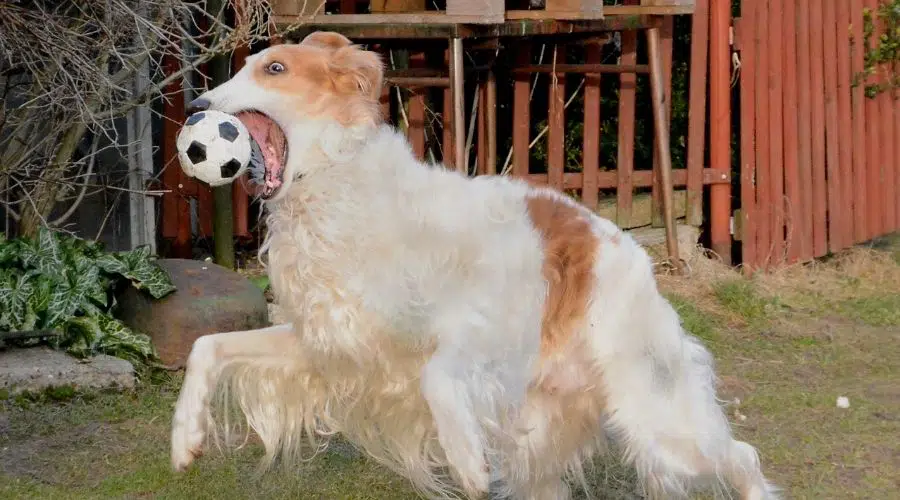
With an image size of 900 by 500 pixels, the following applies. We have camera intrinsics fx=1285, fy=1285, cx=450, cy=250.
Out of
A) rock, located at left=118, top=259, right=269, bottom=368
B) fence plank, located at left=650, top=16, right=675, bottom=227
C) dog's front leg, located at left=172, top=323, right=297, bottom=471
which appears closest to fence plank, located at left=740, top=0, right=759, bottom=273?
fence plank, located at left=650, top=16, right=675, bottom=227

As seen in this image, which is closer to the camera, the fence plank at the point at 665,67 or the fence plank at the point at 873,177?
the fence plank at the point at 665,67

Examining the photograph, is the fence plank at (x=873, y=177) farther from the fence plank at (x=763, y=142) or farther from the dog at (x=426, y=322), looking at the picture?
the dog at (x=426, y=322)

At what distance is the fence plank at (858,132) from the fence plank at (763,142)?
3.31ft

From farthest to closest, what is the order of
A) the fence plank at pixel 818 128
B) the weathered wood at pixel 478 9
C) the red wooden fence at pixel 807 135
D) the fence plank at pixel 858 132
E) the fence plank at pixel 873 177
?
the fence plank at pixel 873 177 → the fence plank at pixel 858 132 → the fence plank at pixel 818 128 → the red wooden fence at pixel 807 135 → the weathered wood at pixel 478 9

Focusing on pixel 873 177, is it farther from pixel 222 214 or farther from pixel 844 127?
pixel 222 214

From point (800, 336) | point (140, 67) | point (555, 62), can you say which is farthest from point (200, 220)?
point (800, 336)

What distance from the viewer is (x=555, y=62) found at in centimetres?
897

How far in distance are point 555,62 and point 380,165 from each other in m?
4.73

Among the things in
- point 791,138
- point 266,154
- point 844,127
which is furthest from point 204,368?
point 844,127

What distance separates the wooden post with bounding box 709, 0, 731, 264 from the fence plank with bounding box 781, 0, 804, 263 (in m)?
0.50

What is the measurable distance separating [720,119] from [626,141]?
0.69m

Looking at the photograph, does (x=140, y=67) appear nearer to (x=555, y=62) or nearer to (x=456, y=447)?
(x=555, y=62)

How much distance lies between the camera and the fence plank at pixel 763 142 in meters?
9.16

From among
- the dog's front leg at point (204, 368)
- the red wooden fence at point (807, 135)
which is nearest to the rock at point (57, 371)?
the dog's front leg at point (204, 368)
